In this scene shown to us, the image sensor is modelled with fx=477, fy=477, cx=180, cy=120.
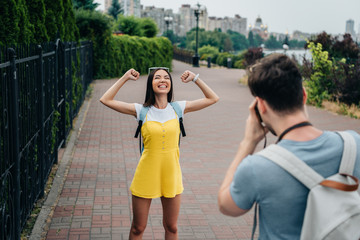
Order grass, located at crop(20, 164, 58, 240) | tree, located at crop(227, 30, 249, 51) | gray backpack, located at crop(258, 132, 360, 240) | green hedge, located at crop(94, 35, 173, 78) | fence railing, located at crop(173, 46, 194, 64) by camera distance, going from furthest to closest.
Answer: tree, located at crop(227, 30, 249, 51)
fence railing, located at crop(173, 46, 194, 64)
green hedge, located at crop(94, 35, 173, 78)
grass, located at crop(20, 164, 58, 240)
gray backpack, located at crop(258, 132, 360, 240)

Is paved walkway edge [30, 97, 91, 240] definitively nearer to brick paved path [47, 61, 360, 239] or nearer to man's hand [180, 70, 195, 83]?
brick paved path [47, 61, 360, 239]

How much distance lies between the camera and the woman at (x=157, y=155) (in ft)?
12.4

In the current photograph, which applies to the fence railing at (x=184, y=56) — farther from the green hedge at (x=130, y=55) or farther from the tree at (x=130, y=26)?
the green hedge at (x=130, y=55)

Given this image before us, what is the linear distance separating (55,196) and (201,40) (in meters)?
97.6

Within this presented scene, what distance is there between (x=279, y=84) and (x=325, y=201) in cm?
Answer: 47

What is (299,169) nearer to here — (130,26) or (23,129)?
(23,129)

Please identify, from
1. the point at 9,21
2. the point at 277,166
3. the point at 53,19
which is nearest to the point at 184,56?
the point at 53,19

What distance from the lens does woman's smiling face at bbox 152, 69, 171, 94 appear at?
3848mm

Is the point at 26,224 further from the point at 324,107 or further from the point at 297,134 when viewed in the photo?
the point at 324,107

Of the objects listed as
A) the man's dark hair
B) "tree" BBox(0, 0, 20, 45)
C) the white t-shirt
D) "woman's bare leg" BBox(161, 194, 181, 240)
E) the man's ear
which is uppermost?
"tree" BBox(0, 0, 20, 45)

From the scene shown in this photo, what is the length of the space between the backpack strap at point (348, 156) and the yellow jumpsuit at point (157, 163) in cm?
208

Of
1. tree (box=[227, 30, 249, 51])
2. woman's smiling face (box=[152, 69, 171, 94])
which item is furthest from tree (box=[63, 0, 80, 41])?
tree (box=[227, 30, 249, 51])

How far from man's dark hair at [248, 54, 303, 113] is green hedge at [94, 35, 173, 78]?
23.5 meters

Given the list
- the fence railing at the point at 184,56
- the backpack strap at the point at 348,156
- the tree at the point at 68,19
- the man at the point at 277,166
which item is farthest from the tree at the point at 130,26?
the backpack strap at the point at 348,156
